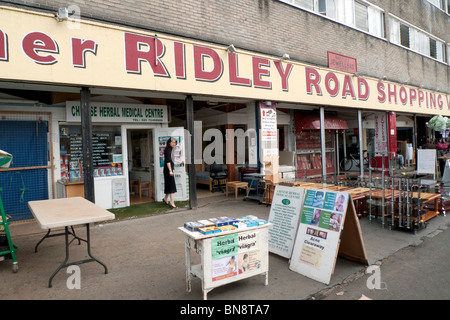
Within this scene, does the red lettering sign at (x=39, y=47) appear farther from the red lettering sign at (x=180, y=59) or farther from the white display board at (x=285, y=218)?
the white display board at (x=285, y=218)

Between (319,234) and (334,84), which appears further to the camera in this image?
(334,84)

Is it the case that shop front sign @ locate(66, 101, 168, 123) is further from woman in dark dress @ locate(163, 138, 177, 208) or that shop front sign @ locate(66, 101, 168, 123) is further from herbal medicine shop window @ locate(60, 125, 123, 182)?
woman in dark dress @ locate(163, 138, 177, 208)

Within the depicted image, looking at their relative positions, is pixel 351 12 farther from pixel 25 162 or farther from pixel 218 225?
pixel 25 162

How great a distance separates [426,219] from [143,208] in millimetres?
6457

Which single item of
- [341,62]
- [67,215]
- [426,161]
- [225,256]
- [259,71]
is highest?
[341,62]

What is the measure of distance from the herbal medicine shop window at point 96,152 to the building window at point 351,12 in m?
6.74

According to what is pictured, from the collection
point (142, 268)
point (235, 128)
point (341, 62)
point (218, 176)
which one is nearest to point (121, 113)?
point (218, 176)

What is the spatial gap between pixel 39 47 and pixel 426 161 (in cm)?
1082

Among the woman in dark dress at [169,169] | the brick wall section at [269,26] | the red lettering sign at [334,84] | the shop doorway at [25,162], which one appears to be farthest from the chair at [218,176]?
the shop doorway at [25,162]

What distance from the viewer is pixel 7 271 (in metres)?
4.19

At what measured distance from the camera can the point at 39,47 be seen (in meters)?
5.38
